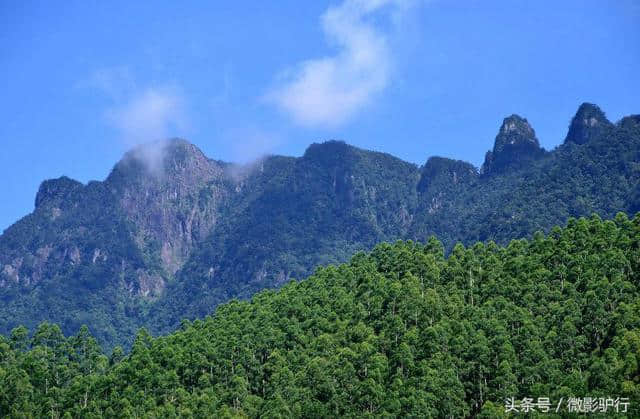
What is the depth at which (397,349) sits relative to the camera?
385 ft

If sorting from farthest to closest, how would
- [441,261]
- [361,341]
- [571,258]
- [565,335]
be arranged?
1. [441,261]
2. [571,258]
3. [361,341]
4. [565,335]

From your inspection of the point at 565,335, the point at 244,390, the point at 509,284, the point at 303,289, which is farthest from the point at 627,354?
the point at 303,289

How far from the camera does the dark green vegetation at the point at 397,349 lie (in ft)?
354

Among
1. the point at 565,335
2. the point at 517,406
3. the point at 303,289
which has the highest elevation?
the point at 303,289

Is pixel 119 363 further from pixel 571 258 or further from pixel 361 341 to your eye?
pixel 571 258

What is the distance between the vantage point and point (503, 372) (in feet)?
356

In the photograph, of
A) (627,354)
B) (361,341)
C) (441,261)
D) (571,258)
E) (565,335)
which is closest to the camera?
(627,354)

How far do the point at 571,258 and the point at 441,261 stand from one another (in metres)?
21.3

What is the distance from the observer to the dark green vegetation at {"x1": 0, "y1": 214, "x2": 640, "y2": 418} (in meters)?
108

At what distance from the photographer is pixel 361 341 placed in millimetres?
124375

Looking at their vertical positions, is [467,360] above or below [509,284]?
below

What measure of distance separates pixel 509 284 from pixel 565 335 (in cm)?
1965

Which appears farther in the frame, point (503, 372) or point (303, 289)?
point (303, 289)

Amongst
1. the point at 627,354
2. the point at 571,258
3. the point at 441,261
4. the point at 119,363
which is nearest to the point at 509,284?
the point at 571,258
